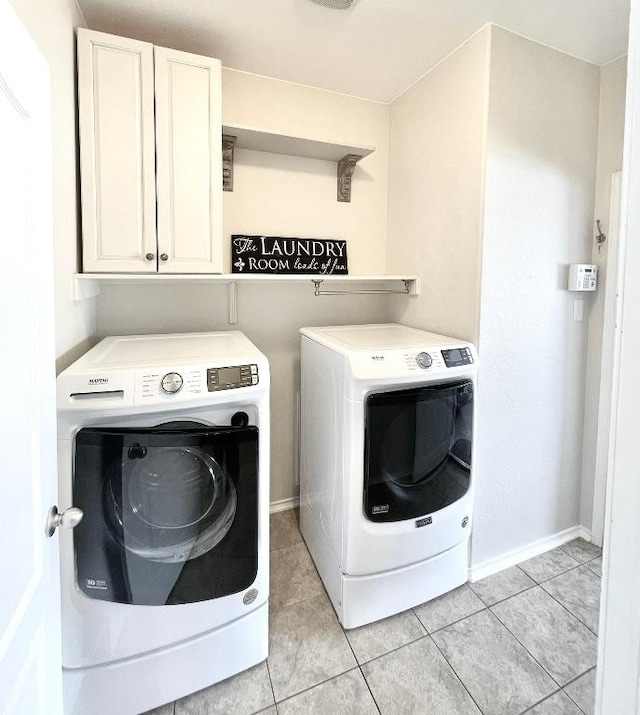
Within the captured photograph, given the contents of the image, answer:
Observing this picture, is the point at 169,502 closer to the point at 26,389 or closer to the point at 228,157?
the point at 26,389

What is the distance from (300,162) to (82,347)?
1525 mm

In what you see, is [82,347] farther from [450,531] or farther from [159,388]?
[450,531]

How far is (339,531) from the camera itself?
5.51 ft

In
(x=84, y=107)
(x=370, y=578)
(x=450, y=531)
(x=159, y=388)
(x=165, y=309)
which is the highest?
(x=84, y=107)

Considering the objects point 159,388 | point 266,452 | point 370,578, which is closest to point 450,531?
point 370,578

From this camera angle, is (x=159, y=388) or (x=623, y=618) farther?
(x=159, y=388)

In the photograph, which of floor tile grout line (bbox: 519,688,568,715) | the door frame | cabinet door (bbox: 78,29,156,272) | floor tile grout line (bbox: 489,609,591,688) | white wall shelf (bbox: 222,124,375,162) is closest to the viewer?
the door frame

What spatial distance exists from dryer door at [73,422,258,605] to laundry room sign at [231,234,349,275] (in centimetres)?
115

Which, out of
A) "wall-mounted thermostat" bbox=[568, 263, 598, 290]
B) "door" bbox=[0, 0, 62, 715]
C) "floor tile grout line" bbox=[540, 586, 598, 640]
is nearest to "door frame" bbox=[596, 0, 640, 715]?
"door" bbox=[0, 0, 62, 715]

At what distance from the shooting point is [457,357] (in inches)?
66.8

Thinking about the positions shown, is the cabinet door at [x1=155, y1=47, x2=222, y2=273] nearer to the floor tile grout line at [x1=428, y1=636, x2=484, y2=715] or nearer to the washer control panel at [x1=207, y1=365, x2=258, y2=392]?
the washer control panel at [x1=207, y1=365, x2=258, y2=392]

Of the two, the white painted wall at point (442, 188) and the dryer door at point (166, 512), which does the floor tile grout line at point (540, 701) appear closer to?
the dryer door at point (166, 512)

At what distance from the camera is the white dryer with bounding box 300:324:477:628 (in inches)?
61.8

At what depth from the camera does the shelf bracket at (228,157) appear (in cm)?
199
